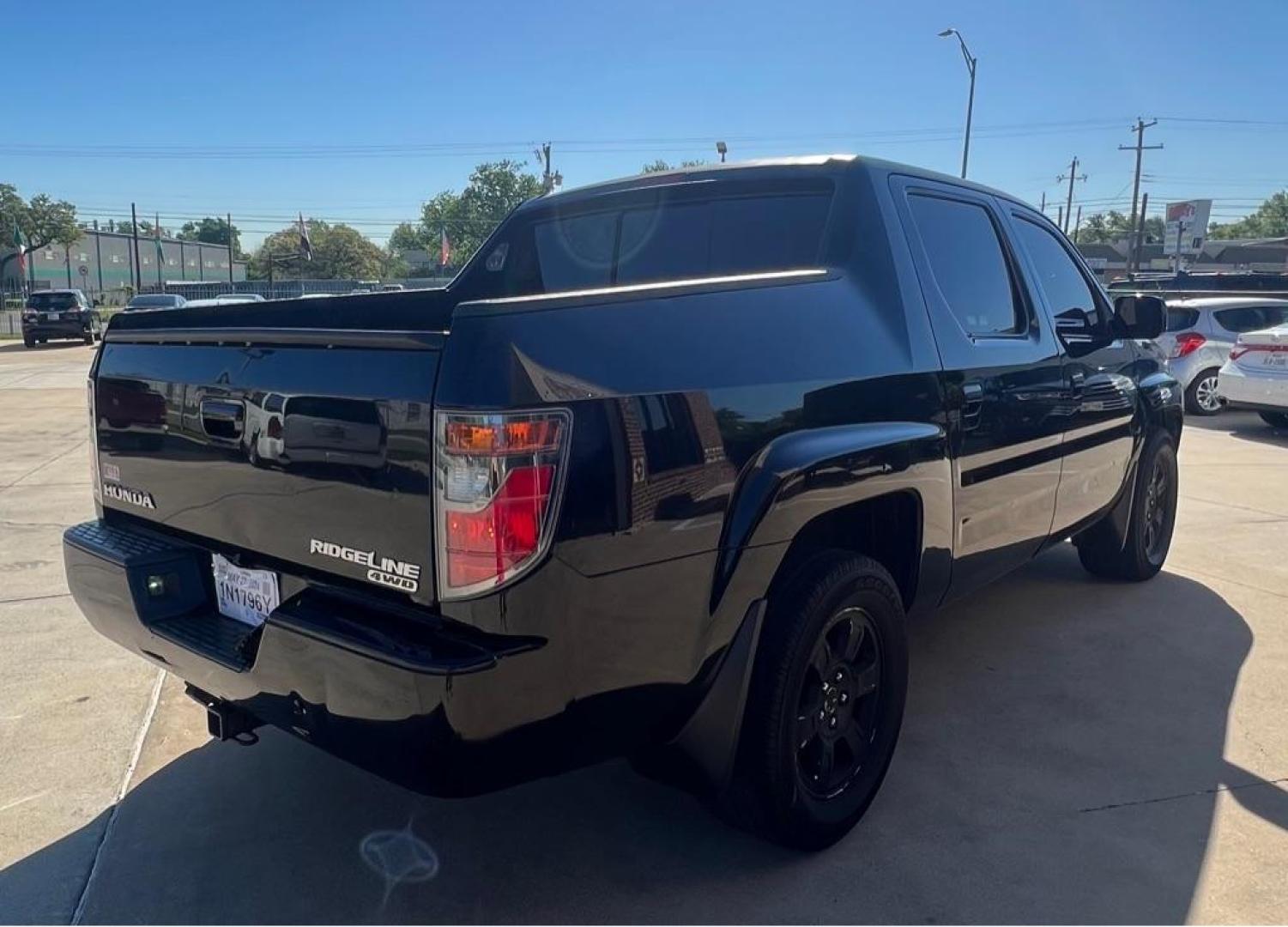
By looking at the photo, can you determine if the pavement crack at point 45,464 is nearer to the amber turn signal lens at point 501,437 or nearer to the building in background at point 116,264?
the amber turn signal lens at point 501,437

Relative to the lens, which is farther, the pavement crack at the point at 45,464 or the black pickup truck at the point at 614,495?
the pavement crack at the point at 45,464

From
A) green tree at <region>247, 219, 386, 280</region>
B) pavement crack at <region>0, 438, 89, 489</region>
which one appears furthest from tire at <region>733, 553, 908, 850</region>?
green tree at <region>247, 219, 386, 280</region>

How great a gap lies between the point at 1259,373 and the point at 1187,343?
190 cm

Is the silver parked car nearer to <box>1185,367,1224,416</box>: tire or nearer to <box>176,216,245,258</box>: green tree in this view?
<box>1185,367,1224,416</box>: tire

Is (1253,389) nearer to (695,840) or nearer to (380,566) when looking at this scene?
(695,840)

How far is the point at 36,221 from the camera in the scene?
65250 mm

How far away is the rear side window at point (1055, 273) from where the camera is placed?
14.0ft

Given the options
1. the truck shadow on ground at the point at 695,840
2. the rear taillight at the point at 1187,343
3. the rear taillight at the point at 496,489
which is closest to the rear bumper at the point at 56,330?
the rear taillight at the point at 1187,343

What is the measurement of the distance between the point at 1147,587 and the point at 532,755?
4465 millimetres

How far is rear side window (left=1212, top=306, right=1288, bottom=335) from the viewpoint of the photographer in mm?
13234

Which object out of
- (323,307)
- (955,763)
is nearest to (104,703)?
(323,307)

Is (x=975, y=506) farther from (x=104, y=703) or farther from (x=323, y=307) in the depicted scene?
(x=104, y=703)

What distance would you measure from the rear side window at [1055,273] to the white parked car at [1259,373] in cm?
809

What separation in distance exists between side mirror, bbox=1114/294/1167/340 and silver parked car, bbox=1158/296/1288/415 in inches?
372
